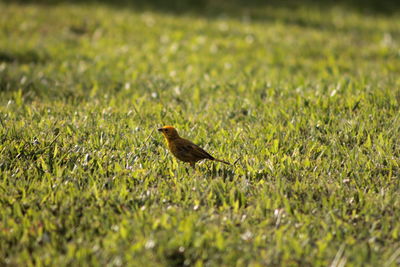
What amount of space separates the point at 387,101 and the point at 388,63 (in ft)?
9.78

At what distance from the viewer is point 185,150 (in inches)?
175

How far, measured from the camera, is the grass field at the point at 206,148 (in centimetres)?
337

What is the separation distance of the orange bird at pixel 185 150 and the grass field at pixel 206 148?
118 mm

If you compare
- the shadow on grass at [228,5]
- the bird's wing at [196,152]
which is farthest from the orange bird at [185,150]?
the shadow on grass at [228,5]

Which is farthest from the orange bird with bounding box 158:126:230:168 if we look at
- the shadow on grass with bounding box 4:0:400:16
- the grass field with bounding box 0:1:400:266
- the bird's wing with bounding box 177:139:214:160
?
the shadow on grass with bounding box 4:0:400:16

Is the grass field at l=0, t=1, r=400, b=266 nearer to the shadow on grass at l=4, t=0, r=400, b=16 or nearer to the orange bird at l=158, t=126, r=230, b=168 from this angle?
→ the orange bird at l=158, t=126, r=230, b=168

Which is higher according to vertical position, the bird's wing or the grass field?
the bird's wing

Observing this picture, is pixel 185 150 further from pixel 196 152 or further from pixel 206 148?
pixel 206 148

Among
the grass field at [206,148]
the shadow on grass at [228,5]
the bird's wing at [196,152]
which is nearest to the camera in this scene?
the grass field at [206,148]

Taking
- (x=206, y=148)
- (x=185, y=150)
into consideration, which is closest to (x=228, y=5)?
(x=206, y=148)

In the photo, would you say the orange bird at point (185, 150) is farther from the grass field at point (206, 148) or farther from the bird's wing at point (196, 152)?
the grass field at point (206, 148)

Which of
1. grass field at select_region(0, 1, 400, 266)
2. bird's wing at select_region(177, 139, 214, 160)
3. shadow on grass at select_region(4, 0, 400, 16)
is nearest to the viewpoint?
grass field at select_region(0, 1, 400, 266)

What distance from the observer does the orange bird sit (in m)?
4.39

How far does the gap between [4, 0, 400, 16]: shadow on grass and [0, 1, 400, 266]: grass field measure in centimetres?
301
